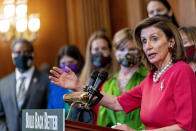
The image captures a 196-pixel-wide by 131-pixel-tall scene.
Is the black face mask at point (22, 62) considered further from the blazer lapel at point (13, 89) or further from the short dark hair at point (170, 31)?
the short dark hair at point (170, 31)

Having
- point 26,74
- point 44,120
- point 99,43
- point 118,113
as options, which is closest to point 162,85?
point 44,120

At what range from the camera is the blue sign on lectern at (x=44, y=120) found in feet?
6.22

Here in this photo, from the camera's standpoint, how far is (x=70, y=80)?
2.55 metres

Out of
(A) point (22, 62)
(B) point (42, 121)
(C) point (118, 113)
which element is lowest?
(C) point (118, 113)

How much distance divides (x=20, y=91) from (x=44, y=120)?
2.00m

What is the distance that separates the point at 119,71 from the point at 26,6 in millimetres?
3429

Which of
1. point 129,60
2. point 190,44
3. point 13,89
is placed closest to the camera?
point 190,44

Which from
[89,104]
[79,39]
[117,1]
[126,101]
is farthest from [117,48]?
[79,39]

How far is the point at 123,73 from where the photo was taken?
338cm

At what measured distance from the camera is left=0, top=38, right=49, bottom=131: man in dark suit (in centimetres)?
378

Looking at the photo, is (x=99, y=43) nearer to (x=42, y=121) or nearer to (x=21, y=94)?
(x=21, y=94)

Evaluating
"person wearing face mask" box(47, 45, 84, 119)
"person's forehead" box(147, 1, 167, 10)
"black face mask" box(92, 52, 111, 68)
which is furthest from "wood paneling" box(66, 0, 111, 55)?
"person's forehead" box(147, 1, 167, 10)

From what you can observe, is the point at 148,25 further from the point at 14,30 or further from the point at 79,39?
the point at 14,30

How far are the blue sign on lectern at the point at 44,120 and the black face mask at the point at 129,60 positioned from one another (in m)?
1.35
